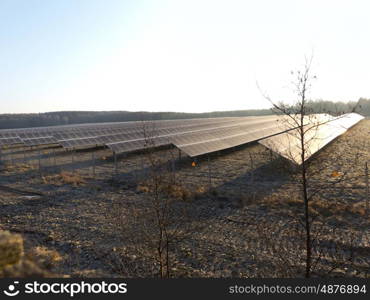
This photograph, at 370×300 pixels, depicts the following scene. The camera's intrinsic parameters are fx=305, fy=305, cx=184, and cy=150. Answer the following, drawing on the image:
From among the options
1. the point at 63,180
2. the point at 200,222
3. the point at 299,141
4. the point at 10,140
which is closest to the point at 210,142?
the point at 299,141

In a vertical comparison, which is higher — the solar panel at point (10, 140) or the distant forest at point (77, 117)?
the distant forest at point (77, 117)

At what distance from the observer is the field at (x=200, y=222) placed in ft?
24.6

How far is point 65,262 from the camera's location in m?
8.00

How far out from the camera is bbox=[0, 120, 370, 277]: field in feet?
24.6

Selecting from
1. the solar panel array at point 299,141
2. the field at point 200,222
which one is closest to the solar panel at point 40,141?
the field at point 200,222

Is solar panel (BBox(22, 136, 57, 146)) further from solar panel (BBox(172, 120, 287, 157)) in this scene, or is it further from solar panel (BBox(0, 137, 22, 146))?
solar panel (BBox(172, 120, 287, 157))

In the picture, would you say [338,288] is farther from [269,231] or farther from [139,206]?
[139,206]

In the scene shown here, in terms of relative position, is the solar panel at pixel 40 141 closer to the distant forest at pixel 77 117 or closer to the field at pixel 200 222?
the field at pixel 200 222

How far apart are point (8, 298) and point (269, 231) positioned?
783 centimetres

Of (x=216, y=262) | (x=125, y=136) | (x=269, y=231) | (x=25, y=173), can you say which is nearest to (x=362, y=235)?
(x=269, y=231)

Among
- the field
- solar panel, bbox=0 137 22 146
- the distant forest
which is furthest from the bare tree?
the distant forest

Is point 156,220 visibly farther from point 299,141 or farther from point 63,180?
point 299,141

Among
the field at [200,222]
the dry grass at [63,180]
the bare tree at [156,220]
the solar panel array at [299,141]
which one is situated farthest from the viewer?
the dry grass at [63,180]

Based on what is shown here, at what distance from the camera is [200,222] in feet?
35.5
